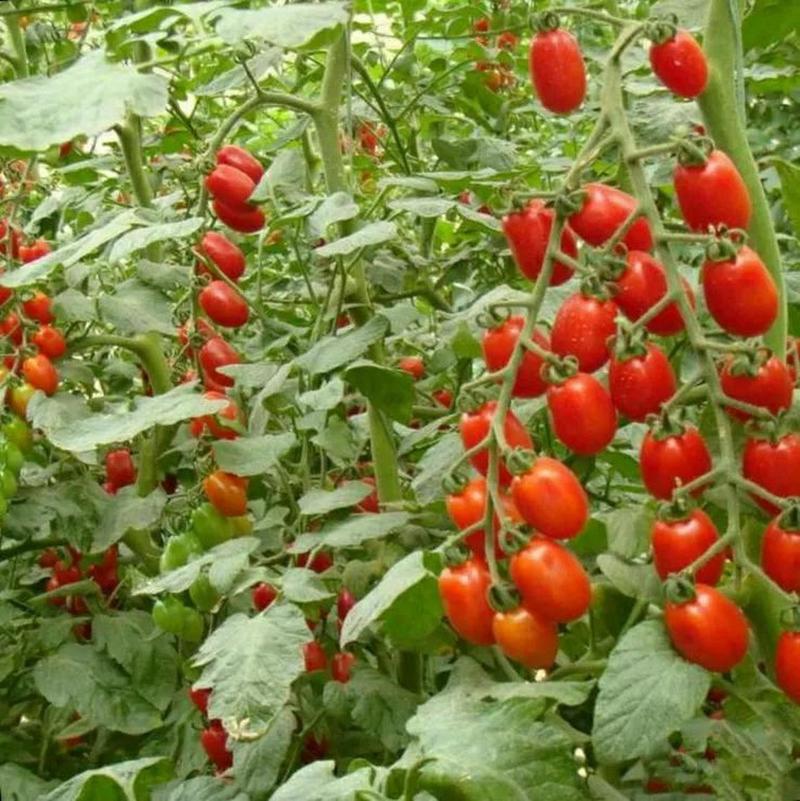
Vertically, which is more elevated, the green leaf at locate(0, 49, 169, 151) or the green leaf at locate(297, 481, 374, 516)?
the green leaf at locate(0, 49, 169, 151)

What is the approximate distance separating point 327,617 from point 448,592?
432 millimetres

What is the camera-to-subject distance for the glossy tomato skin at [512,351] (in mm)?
813

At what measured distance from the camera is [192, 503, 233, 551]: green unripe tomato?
1.20m

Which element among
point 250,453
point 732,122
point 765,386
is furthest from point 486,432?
point 250,453

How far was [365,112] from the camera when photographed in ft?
5.88

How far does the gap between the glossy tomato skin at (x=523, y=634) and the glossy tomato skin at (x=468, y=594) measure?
0.5 inches

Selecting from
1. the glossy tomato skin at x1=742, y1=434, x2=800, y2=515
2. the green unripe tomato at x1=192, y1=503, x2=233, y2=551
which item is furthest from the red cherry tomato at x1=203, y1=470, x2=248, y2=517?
the glossy tomato skin at x1=742, y1=434, x2=800, y2=515

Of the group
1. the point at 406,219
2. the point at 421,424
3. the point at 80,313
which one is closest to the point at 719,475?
the point at 421,424

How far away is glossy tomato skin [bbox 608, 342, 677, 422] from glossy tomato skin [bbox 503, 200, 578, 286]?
0.08 metres

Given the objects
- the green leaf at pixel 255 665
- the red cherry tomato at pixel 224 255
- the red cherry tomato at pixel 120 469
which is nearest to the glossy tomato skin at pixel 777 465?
the green leaf at pixel 255 665

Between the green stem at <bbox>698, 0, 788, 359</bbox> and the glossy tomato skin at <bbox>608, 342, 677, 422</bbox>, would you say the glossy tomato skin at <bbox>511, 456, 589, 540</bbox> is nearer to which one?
the glossy tomato skin at <bbox>608, 342, 677, 422</bbox>

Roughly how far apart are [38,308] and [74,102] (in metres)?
Answer: 0.58

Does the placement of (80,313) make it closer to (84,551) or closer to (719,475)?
(84,551)

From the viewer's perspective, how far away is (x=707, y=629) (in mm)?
732
